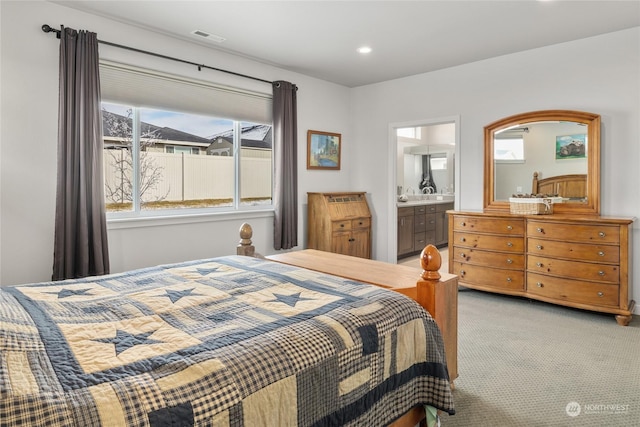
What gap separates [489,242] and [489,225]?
0.57ft

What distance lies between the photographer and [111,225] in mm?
3453

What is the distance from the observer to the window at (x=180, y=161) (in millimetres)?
3646

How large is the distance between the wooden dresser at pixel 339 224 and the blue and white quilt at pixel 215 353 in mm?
2909

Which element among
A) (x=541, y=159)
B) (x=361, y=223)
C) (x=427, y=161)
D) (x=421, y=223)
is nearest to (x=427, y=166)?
(x=427, y=161)

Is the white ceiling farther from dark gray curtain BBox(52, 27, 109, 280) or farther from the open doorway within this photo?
the open doorway

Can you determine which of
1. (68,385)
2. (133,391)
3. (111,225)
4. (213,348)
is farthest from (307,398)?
(111,225)

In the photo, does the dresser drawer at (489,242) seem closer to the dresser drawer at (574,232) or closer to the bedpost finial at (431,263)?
the dresser drawer at (574,232)

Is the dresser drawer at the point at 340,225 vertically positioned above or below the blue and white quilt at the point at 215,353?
above

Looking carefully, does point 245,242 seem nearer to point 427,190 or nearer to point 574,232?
point 574,232

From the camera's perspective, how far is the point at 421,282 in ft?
6.06

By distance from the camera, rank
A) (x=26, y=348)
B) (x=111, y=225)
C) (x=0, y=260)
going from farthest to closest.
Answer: (x=111, y=225) → (x=0, y=260) → (x=26, y=348)

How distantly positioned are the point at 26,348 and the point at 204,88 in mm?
3413

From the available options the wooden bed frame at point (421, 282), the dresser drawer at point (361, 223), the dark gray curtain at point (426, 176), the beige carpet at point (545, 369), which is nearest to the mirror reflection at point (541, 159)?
the beige carpet at point (545, 369)

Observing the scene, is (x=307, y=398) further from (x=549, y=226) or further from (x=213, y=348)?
(x=549, y=226)
